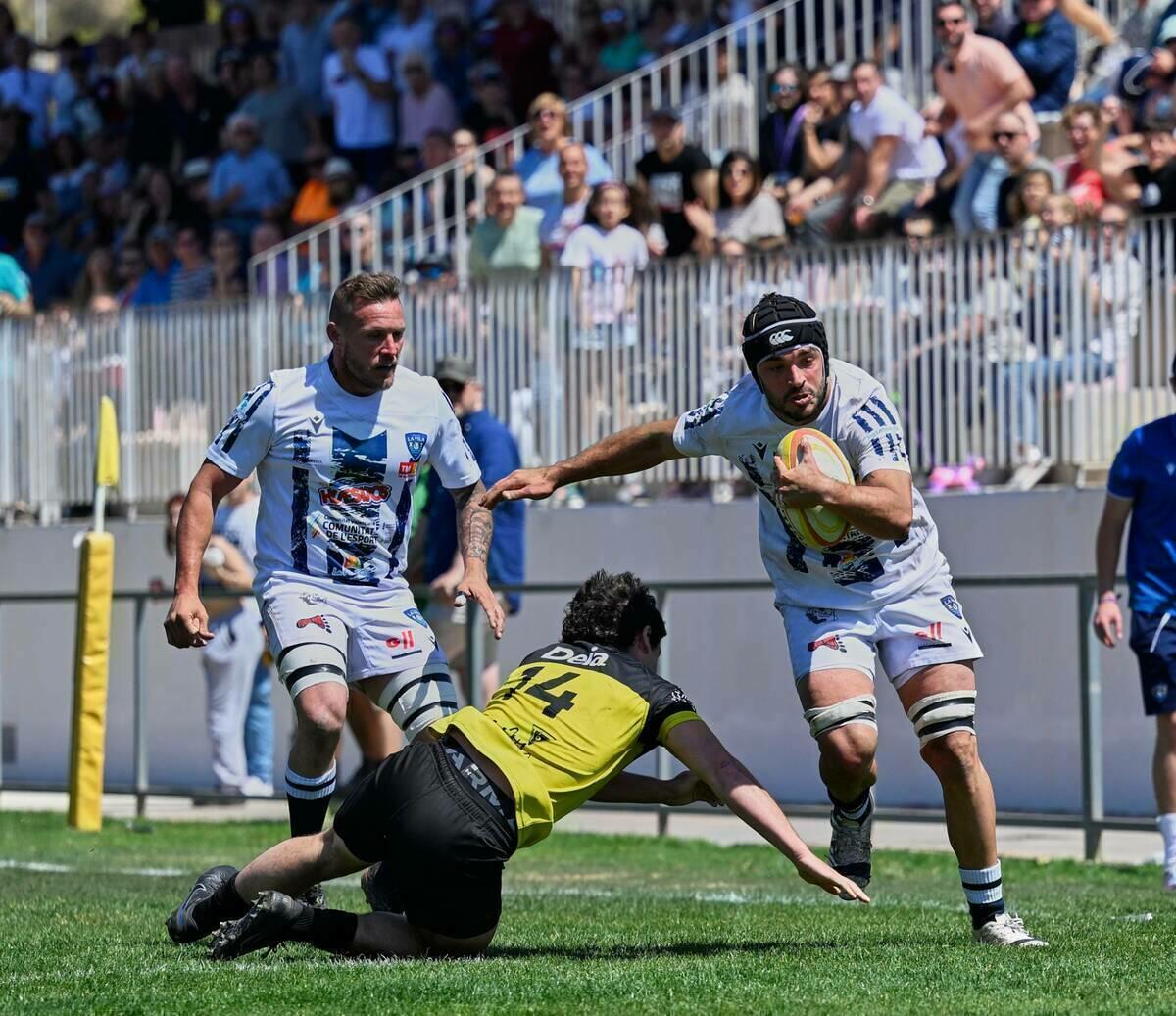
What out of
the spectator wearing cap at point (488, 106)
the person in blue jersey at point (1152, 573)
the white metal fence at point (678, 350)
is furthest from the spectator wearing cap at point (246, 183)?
the person in blue jersey at point (1152, 573)

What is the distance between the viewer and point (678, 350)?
16.0 metres

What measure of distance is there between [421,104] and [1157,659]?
12.7 m

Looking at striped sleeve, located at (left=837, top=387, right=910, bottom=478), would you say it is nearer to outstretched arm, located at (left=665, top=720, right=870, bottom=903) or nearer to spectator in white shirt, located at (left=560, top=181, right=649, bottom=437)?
outstretched arm, located at (left=665, top=720, right=870, bottom=903)

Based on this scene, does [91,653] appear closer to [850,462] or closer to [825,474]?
[850,462]

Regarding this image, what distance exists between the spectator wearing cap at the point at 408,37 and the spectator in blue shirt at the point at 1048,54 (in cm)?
656

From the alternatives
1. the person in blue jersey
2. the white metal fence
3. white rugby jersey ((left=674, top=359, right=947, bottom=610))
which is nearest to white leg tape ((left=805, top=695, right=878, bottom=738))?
white rugby jersey ((left=674, top=359, right=947, bottom=610))

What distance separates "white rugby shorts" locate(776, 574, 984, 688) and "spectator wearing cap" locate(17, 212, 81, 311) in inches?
681

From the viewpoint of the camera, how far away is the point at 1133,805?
13781 millimetres

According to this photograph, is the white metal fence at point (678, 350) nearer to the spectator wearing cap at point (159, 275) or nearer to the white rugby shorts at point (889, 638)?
the spectator wearing cap at point (159, 275)

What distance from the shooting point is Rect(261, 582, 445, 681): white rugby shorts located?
816 centimetres

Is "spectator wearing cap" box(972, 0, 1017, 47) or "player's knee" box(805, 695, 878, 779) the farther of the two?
"spectator wearing cap" box(972, 0, 1017, 47)

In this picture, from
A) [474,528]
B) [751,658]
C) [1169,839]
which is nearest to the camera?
[474,528]

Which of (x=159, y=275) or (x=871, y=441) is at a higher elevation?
(x=159, y=275)

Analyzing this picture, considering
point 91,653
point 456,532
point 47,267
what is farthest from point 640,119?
point 47,267
